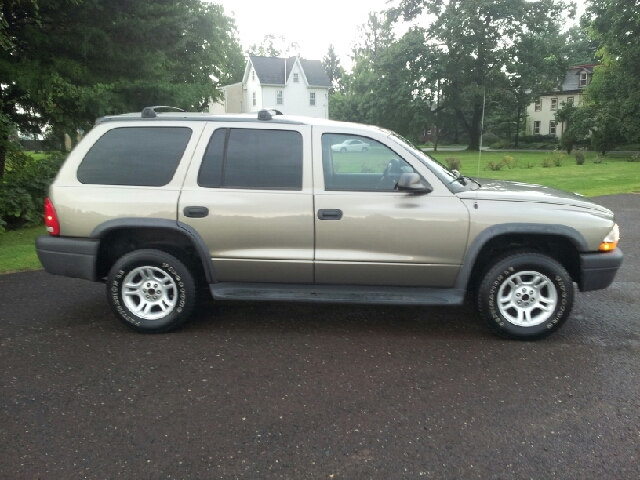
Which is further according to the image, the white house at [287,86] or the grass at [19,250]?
the white house at [287,86]

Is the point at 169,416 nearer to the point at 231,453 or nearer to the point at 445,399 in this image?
the point at 231,453

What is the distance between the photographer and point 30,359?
4.42 meters

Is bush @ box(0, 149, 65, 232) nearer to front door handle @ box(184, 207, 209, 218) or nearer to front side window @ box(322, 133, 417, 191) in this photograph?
front door handle @ box(184, 207, 209, 218)

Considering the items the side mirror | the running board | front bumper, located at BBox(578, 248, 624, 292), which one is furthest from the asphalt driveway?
the side mirror

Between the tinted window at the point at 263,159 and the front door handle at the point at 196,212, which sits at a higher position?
the tinted window at the point at 263,159

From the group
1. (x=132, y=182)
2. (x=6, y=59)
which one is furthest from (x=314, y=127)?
(x=6, y=59)

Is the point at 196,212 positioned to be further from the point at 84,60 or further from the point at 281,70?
the point at 281,70

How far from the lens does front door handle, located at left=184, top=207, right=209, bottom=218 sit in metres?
4.85

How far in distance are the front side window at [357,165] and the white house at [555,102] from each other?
65502 mm

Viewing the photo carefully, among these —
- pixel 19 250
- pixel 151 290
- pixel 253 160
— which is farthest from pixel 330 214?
pixel 19 250

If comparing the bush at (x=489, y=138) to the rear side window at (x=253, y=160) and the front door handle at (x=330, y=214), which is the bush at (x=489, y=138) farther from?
the front door handle at (x=330, y=214)

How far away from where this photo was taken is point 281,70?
6262cm

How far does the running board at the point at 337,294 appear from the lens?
4.81 metres

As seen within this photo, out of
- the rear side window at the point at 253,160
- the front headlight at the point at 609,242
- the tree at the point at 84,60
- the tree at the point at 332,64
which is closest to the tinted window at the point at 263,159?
the rear side window at the point at 253,160
